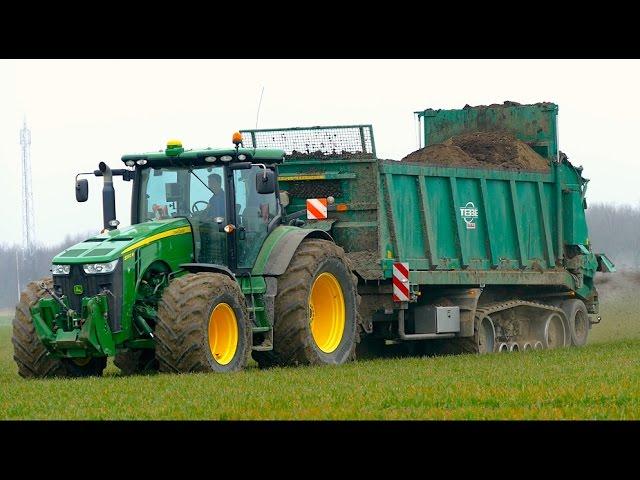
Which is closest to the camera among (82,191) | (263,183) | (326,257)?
(263,183)

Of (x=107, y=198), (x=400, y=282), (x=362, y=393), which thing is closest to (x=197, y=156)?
(x=107, y=198)

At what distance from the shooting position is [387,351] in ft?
68.8

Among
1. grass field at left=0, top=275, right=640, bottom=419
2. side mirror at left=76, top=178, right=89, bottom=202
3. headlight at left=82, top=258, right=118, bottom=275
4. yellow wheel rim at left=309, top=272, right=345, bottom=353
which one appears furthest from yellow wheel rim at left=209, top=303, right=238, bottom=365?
side mirror at left=76, top=178, right=89, bottom=202

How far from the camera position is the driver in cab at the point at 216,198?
1664 cm

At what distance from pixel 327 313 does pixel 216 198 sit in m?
2.42

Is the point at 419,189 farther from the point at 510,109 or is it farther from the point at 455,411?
the point at 455,411

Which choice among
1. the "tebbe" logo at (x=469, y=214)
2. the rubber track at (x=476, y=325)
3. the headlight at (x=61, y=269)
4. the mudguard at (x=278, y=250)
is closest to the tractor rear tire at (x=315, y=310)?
the mudguard at (x=278, y=250)

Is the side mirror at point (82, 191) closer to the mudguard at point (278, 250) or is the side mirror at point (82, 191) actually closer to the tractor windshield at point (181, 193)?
the tractor windshield at point (181, 193)

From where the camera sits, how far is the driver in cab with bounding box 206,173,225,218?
54.6ft

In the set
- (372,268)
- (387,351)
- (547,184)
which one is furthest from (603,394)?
(547,184)

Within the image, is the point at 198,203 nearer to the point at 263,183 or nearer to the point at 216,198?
the point at 216,198

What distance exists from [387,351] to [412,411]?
9869mm

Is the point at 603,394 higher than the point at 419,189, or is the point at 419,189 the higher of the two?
the point at 419,189

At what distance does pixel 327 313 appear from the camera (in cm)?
1794
